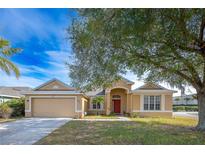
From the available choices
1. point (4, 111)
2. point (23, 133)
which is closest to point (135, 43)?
point (23, 133)

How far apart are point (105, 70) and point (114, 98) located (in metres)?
14.1

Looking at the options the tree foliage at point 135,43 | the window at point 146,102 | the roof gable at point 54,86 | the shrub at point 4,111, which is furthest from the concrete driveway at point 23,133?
the window at point 146,102

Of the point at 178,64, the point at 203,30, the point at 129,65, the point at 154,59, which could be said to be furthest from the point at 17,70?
the point at 203,30

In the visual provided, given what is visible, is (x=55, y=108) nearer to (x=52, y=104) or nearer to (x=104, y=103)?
(x=52, y=104)

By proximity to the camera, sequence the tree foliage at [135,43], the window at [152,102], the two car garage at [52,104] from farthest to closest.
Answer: the window at [152,102] < the two car garage at [52,104] < the tree foliage at [135,43]

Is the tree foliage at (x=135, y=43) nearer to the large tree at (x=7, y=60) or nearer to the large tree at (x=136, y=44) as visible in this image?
the large tree at (x=136, y=44)

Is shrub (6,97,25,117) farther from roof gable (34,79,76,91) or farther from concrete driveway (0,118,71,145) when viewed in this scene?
concrete driveway (0,118,71,145)

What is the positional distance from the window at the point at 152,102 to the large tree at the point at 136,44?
926cm

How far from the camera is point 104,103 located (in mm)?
25797

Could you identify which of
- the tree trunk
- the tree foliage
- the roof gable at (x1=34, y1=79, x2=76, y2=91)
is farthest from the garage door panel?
the tree trunk

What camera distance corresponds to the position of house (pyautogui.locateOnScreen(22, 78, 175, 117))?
74.3 ft

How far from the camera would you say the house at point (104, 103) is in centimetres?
2266

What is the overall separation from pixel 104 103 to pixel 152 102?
5572mm

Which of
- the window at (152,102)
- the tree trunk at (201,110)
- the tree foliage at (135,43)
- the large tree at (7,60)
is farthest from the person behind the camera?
the window at (152,102)
